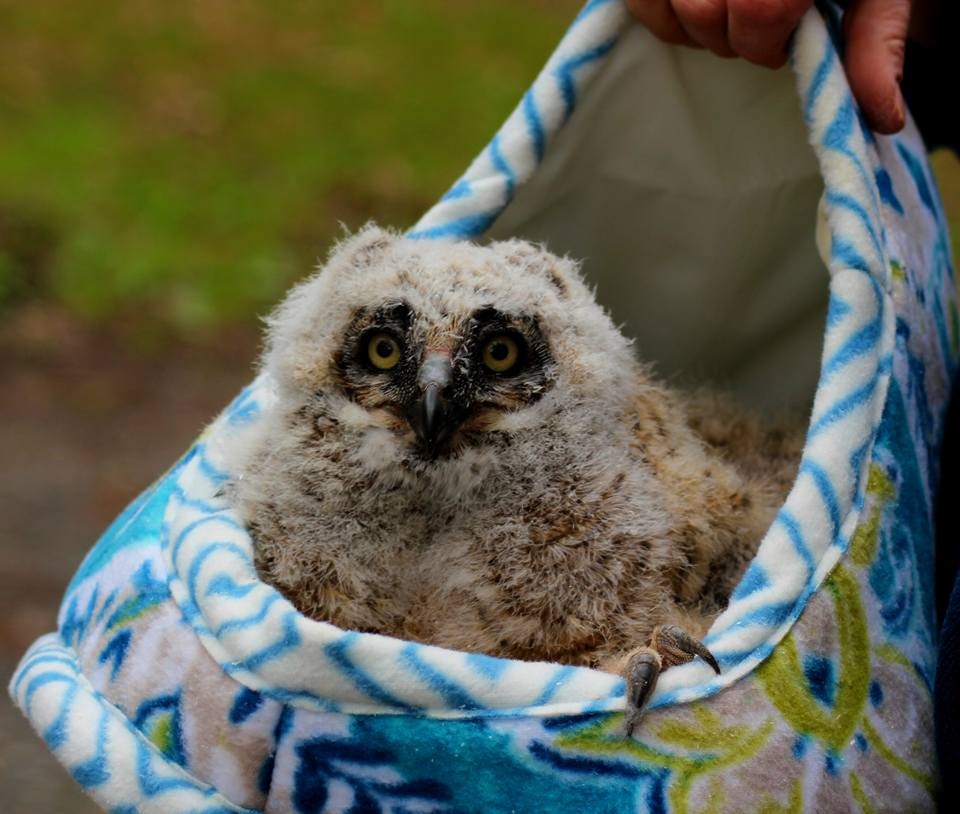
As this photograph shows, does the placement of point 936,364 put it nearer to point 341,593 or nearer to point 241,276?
point 341,593

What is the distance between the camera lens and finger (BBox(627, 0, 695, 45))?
150 cm

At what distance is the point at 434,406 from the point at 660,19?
56 cm

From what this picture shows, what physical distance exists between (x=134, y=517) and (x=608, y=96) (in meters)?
0.77

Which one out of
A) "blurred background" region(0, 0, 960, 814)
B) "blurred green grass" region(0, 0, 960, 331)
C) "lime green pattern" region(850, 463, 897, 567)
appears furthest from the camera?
"blurred green grass" region(0, 0, 960, 331)

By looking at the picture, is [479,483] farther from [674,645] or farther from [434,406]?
[674,645]

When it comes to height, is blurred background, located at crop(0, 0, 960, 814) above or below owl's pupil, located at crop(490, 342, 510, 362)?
below

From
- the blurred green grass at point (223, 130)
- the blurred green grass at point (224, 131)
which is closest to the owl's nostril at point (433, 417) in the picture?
the blurred green grass at point (223, 130)

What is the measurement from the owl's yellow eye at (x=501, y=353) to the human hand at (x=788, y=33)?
16.7 inches

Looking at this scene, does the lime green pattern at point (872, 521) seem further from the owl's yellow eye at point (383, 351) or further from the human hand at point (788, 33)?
the owl's yellow eye at point (383, 351)

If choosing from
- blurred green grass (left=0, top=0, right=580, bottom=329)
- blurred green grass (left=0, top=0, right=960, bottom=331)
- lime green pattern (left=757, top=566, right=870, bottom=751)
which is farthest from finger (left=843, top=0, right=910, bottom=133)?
blurred green grass (left=0, top=0, right=960, bottom=331)

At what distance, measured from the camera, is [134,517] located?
1.46 m

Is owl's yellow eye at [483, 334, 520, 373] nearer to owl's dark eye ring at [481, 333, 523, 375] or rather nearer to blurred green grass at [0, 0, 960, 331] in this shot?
owl's dark eye ring at [481, 333, 523, 375]

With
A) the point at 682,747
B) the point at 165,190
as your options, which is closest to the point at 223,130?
the point at 165,190

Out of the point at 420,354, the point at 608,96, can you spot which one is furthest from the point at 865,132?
the point at 420,354
